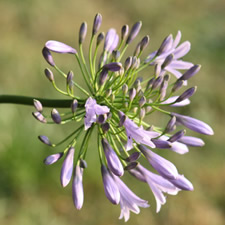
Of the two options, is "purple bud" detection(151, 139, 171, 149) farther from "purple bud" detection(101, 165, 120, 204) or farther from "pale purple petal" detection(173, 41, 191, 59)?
"pale purple petal" detection(173, 41, 191, 59)

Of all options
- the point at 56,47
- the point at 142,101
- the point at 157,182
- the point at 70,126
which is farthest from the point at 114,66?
the point at 70,126

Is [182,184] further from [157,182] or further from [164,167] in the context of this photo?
[157,182]

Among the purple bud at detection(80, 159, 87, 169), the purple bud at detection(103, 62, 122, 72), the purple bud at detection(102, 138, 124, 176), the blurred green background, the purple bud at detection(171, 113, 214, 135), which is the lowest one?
the blurred green background

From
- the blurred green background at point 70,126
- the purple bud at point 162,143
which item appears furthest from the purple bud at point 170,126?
the blurred green background at point 70,126

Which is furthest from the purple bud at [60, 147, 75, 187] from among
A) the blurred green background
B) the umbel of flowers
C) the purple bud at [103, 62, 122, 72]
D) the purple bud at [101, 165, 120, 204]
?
the blurred green background

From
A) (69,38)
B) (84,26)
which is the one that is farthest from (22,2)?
(84,26)

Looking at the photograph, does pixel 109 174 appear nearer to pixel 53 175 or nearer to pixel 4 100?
pixel 4 100
